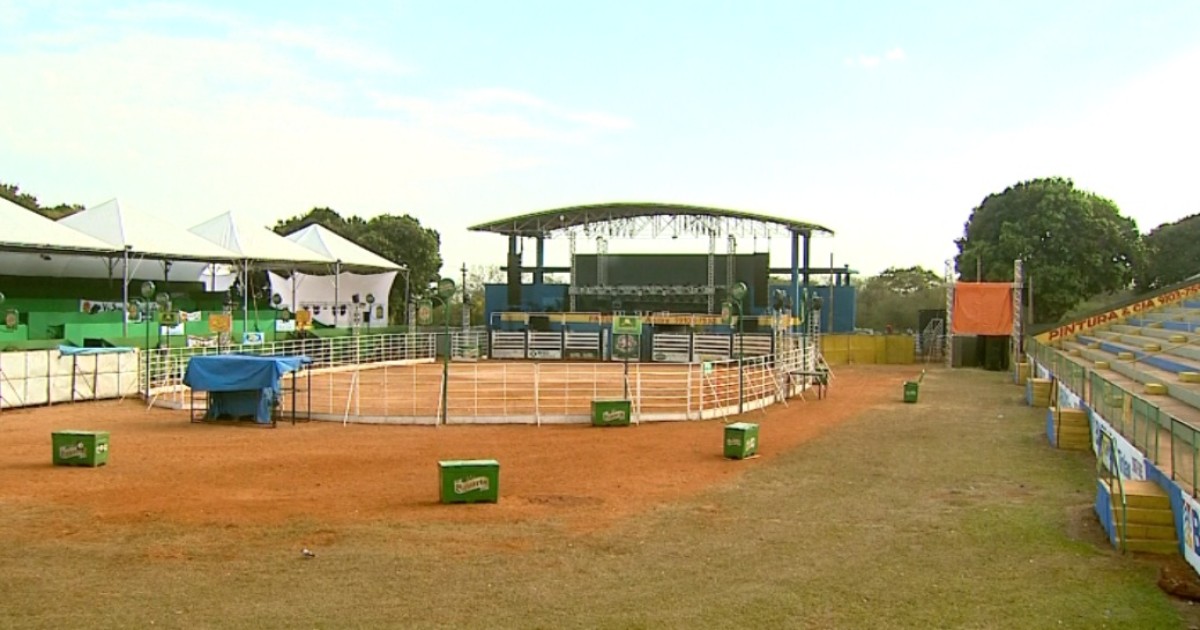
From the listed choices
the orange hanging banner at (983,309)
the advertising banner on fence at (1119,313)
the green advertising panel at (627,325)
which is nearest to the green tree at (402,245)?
the orange hanging banner at (983,309)

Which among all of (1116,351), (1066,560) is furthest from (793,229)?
(1066,560)

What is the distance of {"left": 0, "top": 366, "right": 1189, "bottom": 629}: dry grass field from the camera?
29.5 ft

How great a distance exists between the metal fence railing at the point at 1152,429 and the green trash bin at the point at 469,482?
883 cm

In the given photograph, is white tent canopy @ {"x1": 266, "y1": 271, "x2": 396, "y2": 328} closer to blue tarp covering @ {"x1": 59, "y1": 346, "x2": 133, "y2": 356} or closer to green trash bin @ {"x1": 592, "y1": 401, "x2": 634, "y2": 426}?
blue tarp covering @ {"x1": 59, "y1": 346, "x2": 133, "y2": 356}

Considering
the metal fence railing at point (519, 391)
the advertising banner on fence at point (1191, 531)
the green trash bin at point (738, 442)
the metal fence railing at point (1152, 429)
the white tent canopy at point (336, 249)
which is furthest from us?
the white tent canopy at point (336, 249)

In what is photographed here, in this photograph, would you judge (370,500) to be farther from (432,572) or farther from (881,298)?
(881,298)

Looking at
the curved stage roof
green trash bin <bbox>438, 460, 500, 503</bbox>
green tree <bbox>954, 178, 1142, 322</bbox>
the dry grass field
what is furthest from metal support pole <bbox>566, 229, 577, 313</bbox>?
green trash bin <bbox>438, 460, 500, 503</bbox>

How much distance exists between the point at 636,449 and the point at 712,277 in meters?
41.5

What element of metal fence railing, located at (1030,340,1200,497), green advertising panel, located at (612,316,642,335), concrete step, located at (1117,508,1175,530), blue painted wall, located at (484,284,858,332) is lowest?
concrete step, located at (1117,508,1175,530)

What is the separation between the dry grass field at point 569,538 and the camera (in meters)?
8.98

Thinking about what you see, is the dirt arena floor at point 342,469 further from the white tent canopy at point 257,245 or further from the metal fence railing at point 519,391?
the white tent canopy at point 257,245

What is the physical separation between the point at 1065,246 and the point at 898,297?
32248 mm

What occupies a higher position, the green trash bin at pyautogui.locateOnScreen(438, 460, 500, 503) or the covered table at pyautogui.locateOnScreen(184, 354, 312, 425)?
the covered table at pyautogui.locateOnScreen(184, 354, 312, 425)

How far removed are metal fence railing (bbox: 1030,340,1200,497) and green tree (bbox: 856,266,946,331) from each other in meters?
60.6
